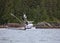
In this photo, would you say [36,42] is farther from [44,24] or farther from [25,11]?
[25,11]

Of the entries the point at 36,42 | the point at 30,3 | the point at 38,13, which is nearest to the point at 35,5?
the point at 30,3

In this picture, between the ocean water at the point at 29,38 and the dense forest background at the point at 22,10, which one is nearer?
the ocean water at the point at 29,38

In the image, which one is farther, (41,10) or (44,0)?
(44,0)

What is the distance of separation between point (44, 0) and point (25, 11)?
9.34 metres

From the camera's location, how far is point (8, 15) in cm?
4416

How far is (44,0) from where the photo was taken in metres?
55.2

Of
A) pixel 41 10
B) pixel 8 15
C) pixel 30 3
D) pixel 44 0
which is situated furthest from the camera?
pixel 44 0

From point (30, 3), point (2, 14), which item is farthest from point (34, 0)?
point (2, 14)

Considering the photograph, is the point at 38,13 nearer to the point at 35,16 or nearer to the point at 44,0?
the point at 35,16

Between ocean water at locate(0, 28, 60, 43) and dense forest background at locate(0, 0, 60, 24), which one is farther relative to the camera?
dense forest background at locate(0, 0, 60, 24)

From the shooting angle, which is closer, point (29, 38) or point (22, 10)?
point (29, 38)

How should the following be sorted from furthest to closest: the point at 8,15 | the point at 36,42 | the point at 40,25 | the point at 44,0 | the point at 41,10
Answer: the point at 44,0
the point at 41,10
the point at 8,15
the point at 40,25
the point at 36,42

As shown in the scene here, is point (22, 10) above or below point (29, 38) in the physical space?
below

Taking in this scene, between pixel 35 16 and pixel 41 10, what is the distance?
286 cm
